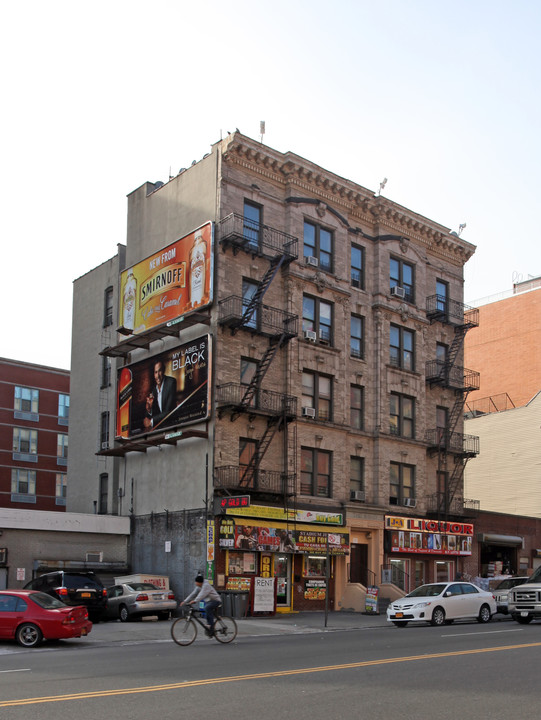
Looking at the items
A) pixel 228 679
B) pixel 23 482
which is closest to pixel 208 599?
pixel 228 679

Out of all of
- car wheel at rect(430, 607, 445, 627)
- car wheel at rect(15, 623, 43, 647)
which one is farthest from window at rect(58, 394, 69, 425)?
car wheel at rect(15, 623, 43, 647)

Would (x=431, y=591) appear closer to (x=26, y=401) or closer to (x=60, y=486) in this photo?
(x=60, y=486)

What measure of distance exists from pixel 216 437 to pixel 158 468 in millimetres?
4448

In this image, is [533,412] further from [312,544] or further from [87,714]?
[87,714]

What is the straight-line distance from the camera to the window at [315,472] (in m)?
34.9

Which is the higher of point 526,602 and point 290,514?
point 290,514

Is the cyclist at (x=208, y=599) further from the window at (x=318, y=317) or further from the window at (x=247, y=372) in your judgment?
the window at (x=318, y=317)

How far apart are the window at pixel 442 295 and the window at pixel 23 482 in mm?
32818

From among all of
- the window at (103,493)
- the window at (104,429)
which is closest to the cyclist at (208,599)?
the window at (103,493)

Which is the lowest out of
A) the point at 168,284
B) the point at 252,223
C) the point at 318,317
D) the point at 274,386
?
the point at 274,386

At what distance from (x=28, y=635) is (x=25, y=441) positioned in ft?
142

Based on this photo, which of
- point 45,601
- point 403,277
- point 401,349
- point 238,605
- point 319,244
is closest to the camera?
point 45,601

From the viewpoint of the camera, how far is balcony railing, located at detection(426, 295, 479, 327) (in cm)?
4209

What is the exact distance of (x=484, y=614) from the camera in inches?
1054
